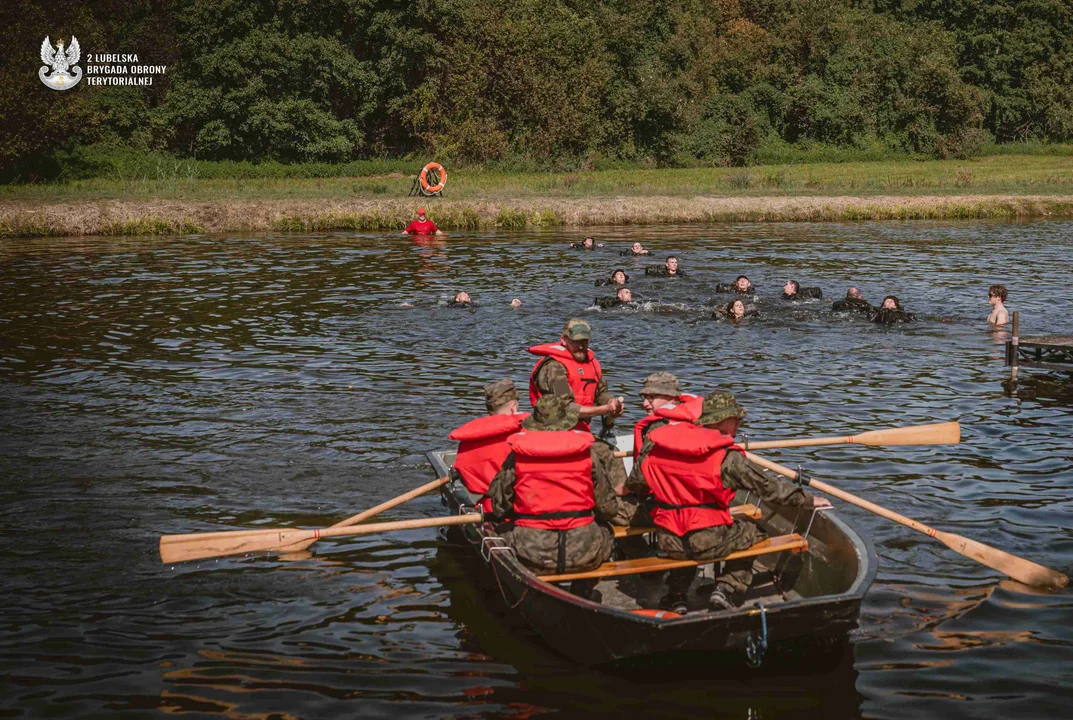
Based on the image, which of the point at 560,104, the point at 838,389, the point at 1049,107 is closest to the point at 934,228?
the point at 838,389

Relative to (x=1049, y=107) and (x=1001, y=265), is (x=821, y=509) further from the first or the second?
(x=1049, y=107)

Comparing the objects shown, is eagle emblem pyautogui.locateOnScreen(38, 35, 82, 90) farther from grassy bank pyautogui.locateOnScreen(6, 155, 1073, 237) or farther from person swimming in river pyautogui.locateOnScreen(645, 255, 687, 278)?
person swimming in river pyautogui.locateOnScreen(645, 255, 687, 278)

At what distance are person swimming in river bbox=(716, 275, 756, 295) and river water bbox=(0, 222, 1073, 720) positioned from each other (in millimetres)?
645

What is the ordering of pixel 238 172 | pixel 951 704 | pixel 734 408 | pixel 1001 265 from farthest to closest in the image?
pixel 238 172, pixel 1001 265, pixel 734 408, pixel 951 704

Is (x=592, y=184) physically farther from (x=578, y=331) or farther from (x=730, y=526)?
(x=730, y=526)

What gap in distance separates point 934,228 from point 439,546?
34106 mm

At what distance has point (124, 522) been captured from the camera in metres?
12.2

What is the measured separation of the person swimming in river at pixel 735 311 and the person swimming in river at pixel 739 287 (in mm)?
963

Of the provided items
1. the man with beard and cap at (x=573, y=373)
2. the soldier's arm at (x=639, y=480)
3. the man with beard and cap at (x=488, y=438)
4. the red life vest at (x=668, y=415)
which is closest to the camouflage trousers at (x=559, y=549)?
the soldier's arm at (x=639, y=480)

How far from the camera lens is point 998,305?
2250 centimetres

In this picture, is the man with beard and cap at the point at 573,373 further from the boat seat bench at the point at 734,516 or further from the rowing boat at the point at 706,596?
the boat seat bench at the point at 734,516

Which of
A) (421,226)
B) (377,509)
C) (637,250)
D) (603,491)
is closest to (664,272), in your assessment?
(637,250)

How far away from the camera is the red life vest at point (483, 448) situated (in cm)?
1055

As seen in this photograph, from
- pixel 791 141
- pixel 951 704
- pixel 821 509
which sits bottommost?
pixel 951 704
